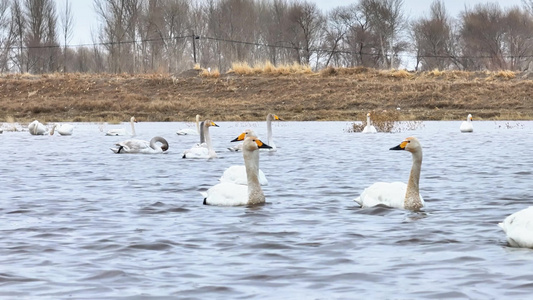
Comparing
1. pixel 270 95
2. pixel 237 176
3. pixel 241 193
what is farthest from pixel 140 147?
pixel 270 95

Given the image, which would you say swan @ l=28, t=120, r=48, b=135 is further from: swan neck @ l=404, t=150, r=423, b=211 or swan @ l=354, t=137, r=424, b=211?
swan neck @ l=404, t=150, r=423, b=211

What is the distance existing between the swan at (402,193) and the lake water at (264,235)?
159mm

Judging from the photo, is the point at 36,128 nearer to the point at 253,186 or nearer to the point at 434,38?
the point at 253,186

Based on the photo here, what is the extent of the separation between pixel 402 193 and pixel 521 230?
96.3 inches

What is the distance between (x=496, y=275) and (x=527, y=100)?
3311 centimetres

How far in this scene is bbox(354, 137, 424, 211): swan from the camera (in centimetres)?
842

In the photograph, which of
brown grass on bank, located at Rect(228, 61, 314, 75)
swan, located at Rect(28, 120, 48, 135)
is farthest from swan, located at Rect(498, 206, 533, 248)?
brown grass on bank, located at Rect(228, 61, 314, 75)

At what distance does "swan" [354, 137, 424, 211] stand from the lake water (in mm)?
159

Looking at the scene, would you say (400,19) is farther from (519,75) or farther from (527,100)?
(527,100)

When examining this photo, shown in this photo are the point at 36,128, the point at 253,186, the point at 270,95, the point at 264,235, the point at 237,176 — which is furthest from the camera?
the point at 270,95

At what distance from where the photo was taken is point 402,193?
8609 mm

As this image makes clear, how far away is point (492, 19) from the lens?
2928 inches

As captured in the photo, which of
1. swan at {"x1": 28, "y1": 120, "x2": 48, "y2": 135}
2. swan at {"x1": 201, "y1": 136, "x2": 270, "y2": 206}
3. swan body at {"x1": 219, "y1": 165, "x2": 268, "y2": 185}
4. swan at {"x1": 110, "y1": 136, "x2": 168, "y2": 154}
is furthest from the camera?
swan at {"x1": 28, "y1": 120, "x2": 48, "y2": 135}

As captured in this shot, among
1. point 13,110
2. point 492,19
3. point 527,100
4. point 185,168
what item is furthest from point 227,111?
point 492,19
